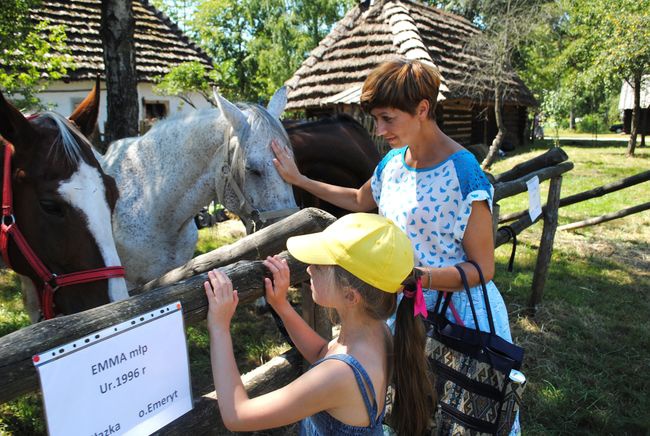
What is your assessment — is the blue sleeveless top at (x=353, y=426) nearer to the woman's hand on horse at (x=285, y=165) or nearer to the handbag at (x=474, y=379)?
the handbag at (x=474, y=379)

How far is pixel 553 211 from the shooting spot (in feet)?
16.3

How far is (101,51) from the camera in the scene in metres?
10.8

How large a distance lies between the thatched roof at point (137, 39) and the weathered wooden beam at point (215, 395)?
993cm

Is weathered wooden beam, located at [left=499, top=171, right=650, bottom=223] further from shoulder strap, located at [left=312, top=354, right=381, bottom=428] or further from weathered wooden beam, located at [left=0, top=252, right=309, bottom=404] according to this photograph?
weathered wooden beam, located at [left=0, top=252, right=309, bottom=404]

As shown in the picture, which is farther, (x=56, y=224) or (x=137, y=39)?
(x=137, y=39)

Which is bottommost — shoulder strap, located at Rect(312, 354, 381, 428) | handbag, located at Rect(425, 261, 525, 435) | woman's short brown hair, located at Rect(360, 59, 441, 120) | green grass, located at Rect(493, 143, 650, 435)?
green grass, located at Rect(493, 143, 650, 435)

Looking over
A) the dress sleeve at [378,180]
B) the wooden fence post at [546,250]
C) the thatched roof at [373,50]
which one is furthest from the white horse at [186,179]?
the thatched roof at [373,50]

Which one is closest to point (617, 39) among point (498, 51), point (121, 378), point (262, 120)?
point (498, 51)

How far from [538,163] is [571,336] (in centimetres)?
183

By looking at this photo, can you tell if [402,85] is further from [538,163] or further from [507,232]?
[538,163]

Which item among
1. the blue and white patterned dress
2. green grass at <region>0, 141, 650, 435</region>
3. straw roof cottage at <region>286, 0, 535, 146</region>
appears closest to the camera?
the blue and white patterned dress

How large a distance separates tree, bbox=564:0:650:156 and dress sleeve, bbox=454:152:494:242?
17262mm

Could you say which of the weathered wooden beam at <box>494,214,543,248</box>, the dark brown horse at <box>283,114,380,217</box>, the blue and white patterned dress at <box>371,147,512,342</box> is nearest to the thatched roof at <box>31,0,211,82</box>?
the dark brown horse at <box>283,114,380,217</box>

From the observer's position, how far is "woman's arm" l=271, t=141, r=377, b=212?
99.1 inches
